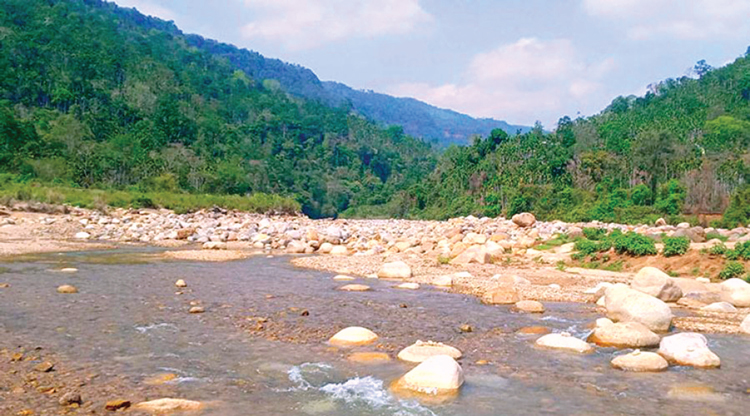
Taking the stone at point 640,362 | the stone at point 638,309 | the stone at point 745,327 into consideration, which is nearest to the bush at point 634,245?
the stone at point 638,309

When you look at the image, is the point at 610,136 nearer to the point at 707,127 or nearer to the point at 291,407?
the point at 707,127

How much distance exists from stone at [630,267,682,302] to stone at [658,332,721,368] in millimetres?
5141

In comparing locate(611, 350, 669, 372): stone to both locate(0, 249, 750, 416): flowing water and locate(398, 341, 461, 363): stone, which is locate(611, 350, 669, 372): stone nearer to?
locate(0, 249, 750, 416): flowing water

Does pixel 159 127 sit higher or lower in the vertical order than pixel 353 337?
higher

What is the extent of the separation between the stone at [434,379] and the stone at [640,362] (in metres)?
2.47

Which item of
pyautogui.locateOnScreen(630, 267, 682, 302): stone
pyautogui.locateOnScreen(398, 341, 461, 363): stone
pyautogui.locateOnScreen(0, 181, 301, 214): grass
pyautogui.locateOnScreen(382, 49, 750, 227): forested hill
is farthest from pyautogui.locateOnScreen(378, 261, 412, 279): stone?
pyautogui.locateOnScreen(0, 181, 301, 214): grass

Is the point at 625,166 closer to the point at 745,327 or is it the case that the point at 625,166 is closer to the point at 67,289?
the point at 745,327

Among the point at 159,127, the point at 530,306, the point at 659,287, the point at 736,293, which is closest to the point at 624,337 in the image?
the point at 530,306

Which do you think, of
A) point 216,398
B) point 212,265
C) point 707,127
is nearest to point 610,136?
point 707,127

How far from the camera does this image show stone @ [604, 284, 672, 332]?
10633 mm

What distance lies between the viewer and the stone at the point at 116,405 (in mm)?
6250

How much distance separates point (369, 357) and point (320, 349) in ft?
2.91

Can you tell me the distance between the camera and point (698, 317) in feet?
39.8

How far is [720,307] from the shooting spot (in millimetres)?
12867
